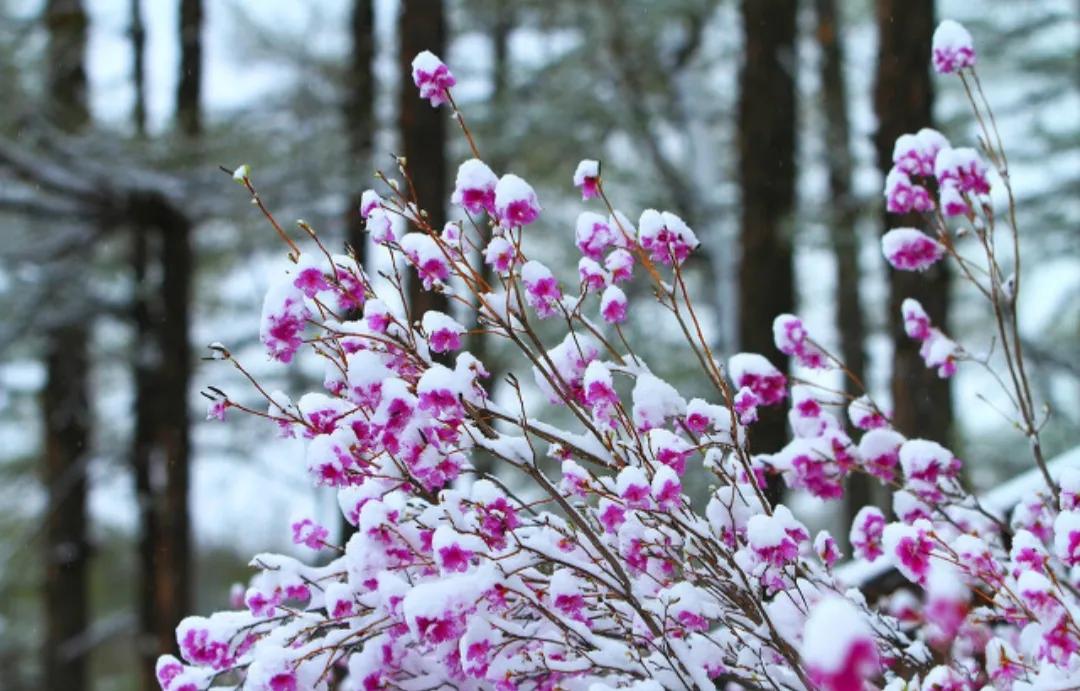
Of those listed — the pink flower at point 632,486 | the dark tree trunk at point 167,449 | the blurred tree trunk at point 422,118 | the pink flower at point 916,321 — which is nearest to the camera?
the pink flower at point 632,486

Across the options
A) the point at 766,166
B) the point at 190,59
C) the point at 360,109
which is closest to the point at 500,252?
the point at 766,166

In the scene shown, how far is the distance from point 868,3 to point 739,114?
200 inches

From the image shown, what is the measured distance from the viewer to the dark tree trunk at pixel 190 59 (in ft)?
29.4

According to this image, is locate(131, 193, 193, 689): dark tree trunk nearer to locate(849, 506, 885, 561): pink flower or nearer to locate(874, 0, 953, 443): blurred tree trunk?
locate(874, 0, 953, 443): blurred tree trunk

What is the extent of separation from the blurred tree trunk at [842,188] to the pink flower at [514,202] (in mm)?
6499

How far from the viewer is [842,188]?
33.4 ft

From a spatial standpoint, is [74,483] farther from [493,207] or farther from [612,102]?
[493,207]

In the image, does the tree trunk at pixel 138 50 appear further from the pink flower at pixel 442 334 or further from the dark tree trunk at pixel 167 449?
the pink flower at pixel 442 334

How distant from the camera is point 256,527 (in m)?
16.0

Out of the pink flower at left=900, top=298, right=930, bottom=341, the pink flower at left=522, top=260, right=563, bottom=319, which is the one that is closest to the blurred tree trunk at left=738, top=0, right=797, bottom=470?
the pink flower at left=900, top=298, right=930, bottom=341

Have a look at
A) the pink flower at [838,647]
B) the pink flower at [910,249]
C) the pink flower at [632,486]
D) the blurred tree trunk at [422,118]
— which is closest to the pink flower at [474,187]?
the pink flower at [632,486]

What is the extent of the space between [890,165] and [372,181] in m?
3.67

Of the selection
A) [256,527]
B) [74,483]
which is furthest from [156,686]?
[256,527]

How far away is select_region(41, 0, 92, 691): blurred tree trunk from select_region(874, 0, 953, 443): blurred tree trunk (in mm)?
7917
